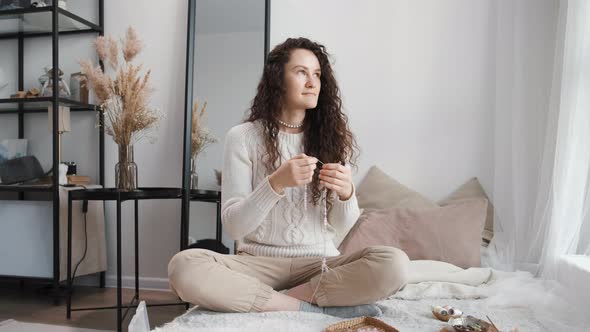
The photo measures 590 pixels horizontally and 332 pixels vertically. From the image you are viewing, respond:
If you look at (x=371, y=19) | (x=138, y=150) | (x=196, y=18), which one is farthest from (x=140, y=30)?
(x=371, y=19)

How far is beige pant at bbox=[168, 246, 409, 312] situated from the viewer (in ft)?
4.69

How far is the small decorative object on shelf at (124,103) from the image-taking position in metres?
2.45

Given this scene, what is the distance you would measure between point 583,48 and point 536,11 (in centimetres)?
61

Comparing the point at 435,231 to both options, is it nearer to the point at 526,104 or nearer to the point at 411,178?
the point at 411,178

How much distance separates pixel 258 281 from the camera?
1.49 meters

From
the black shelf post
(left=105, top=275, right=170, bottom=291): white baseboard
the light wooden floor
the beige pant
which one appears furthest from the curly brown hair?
(left=105, top=275, right=170, bottom=291): white baseboard

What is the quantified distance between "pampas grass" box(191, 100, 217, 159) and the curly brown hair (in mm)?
887

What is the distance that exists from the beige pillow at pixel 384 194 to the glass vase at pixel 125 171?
1.18m

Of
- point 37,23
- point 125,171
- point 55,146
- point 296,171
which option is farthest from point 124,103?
point 296,171

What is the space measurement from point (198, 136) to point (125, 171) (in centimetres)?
47

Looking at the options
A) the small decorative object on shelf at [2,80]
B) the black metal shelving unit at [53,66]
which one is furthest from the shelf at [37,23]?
the small decorative object on shelf at [2,80]

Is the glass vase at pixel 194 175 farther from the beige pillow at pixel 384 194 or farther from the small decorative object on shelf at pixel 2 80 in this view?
the small decorative object on shelf at pixel 2 80

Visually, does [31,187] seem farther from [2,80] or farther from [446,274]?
[446,274]

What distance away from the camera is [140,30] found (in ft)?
9.66
